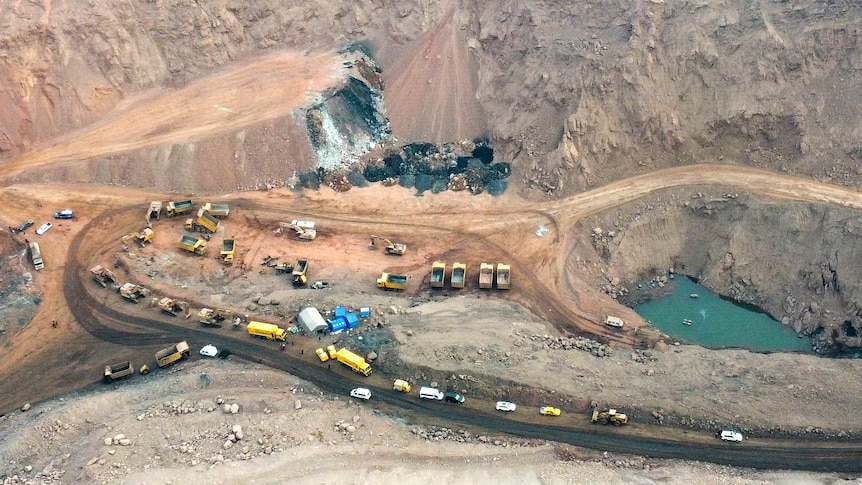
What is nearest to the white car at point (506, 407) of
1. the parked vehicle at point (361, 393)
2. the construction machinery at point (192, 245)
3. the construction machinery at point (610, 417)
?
the construction machinery at point (610, 417)

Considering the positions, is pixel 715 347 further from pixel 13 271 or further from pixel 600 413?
pixel 13 271

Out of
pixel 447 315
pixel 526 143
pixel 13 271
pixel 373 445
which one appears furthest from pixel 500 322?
pixel 13 271

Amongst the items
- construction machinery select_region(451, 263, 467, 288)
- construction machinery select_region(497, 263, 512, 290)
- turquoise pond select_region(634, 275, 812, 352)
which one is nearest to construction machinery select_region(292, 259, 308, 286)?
construction machinery select_region(451, 263, 467, 288)

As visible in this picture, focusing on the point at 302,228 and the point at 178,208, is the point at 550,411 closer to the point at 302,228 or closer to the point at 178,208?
the point at 302,228

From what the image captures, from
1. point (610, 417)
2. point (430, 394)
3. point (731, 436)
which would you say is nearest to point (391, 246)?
point (430, 394)

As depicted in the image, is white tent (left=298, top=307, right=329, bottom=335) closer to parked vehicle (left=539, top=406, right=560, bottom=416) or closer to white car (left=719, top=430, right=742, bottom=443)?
parked vehicle (left=539, top=406, right=560, bottom=416)

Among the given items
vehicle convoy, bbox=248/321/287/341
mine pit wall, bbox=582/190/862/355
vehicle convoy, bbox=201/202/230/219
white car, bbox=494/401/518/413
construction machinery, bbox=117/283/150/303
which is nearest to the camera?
white car, bbox=494/401/518/413

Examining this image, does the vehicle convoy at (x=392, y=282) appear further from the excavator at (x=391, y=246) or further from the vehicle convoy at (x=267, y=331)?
the vehicle convoy at (x=267, y=331)
